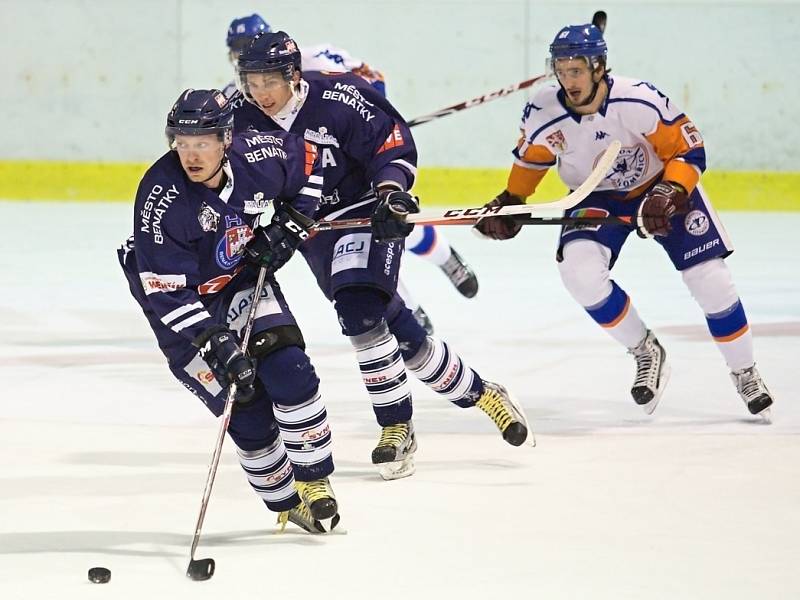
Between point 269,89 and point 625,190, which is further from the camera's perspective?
point 625,190

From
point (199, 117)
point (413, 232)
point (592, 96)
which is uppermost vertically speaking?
point (199, 117)

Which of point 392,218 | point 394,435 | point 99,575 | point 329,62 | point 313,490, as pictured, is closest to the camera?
point 99,575

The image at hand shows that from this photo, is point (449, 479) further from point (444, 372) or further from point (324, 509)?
point (324, 509)

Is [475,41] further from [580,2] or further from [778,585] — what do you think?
[778,585]

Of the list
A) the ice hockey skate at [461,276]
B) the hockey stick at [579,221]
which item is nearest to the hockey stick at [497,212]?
the hockey stick at [579,221]

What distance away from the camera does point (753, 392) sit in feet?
13.1

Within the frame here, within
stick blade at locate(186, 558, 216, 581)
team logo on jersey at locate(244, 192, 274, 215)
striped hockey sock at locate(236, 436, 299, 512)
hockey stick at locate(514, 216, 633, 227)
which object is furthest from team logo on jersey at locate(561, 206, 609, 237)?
stick blade at locate(186, 558, 216, 581)

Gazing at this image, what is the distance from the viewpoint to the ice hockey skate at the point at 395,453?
337cm

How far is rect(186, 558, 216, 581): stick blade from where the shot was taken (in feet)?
8.30

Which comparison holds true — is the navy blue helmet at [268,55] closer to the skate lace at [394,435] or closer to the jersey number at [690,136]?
the skate lace at [394,435]

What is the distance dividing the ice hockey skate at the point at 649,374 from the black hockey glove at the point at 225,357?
1.62 meters

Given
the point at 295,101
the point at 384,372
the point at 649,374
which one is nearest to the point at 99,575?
the point at 384,372

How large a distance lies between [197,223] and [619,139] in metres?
1.62

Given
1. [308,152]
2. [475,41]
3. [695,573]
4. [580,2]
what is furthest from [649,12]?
[695,573]
